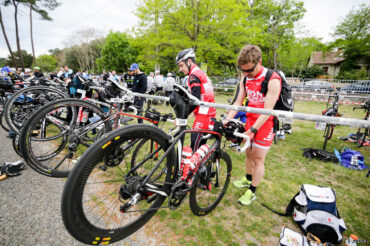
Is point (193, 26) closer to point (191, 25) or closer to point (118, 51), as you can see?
point (191, 25)

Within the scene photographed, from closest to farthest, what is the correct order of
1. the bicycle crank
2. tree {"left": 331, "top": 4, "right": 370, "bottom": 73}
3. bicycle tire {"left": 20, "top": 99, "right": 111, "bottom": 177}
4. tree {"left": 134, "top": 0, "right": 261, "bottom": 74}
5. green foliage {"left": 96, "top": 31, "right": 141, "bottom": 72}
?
the bicycle crank → bicycle tire {"left": 20, "top": 99, "right": 111, "bottom": 177} → tree {"left": 134, "top": 0, "right": 261, "bottom": 74} → tree {"left": 331, "top": 4, "right": 370, "bottom": 73} → green foliage {"left": 96, "top": 31, "right": 141, "bottom": 72}

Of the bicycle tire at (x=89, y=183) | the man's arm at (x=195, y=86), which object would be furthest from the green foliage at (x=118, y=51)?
the bicycle tire at (x=89, y=183)

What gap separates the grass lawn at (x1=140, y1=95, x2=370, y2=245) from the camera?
2.12 meters

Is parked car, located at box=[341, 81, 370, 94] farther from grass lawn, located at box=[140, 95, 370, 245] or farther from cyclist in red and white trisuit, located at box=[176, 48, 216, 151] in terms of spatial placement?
cyclist in red and white trisuit, located at box=[176, 48, 216, 151]

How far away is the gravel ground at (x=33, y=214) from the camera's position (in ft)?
6.17

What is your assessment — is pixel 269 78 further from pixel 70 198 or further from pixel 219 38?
pixel 219 38

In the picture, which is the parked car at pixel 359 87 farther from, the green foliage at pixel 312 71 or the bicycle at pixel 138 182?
the green foliage at pixel 312 71

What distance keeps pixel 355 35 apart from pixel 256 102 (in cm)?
4242

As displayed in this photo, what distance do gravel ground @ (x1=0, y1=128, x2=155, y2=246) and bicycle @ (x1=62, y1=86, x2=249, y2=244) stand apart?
331mm

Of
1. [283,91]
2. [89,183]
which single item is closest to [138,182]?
[89,183]

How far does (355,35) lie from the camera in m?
29.6

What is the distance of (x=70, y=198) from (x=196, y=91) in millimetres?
2133

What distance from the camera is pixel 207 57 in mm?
18703

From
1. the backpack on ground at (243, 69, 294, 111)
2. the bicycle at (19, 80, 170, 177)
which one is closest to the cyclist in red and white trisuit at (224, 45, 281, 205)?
the backpack on ground at (243, 69, 294, 111)
